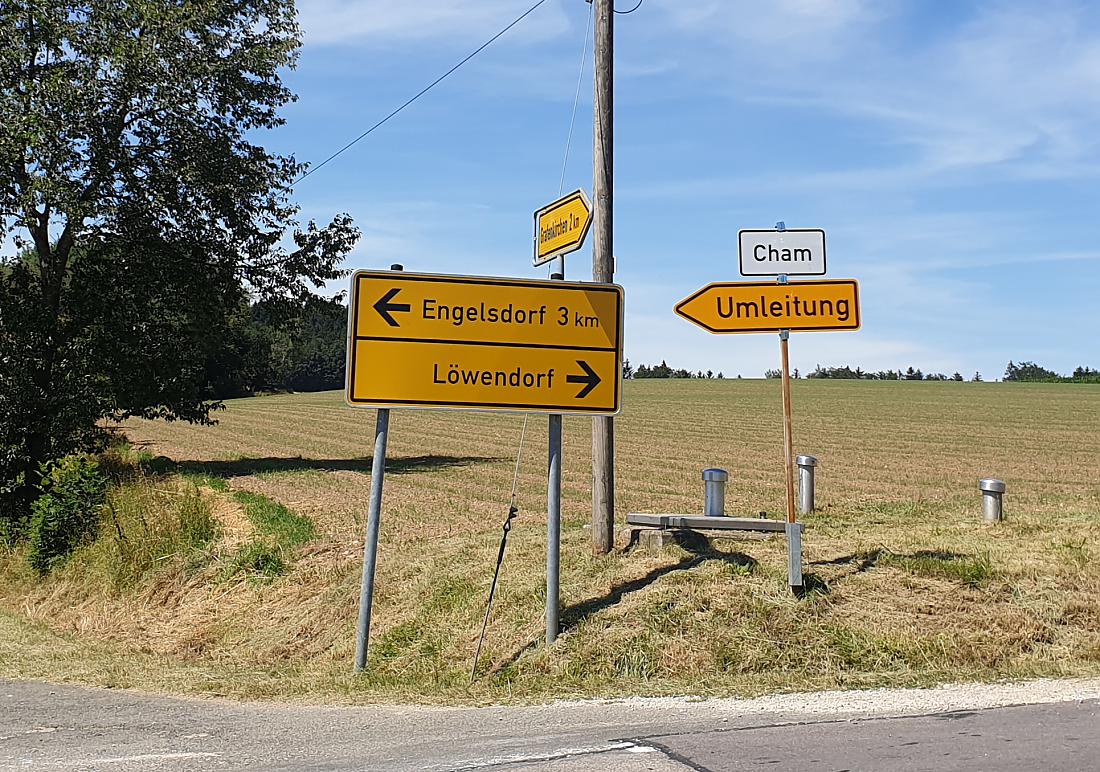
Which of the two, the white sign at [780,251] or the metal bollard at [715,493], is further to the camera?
the metal bollard at [715,493]

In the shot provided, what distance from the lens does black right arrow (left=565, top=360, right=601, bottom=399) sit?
8.48 metres

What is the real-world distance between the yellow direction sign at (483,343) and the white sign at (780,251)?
1083mm

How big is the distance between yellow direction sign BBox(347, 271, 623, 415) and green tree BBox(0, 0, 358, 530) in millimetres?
14250

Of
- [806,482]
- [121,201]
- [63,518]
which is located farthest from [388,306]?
[121,201]

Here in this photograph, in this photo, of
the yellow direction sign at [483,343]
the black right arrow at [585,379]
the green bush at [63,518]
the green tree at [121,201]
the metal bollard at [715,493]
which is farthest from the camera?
the green tree at [121,201]

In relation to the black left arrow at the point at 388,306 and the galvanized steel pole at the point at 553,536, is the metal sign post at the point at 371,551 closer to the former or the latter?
the black left arrow at the point at 388,306

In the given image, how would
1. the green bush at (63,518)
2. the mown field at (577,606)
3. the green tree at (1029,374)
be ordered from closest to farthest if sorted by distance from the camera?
the mown field at (577,606)
the green bush at (63,518)
the green tree at (1029,374)

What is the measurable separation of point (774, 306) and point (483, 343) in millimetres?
2346

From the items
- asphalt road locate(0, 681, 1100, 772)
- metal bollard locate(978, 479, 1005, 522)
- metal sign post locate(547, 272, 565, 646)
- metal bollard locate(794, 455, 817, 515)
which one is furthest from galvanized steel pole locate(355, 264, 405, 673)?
metal bollard locate(978, 479, 1005, 522)

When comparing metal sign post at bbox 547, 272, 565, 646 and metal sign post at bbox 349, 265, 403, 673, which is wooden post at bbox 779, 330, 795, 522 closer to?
metal sign post at bbox 547, 272, 565, 646

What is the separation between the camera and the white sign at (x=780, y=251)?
859 centimetres

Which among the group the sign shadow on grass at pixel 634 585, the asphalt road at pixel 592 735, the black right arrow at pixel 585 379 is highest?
the black right arrow at pixel 585 379

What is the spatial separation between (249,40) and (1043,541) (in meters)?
21.8

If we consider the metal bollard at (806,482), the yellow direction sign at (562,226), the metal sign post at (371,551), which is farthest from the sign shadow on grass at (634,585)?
the metal bollard at (806,482)
